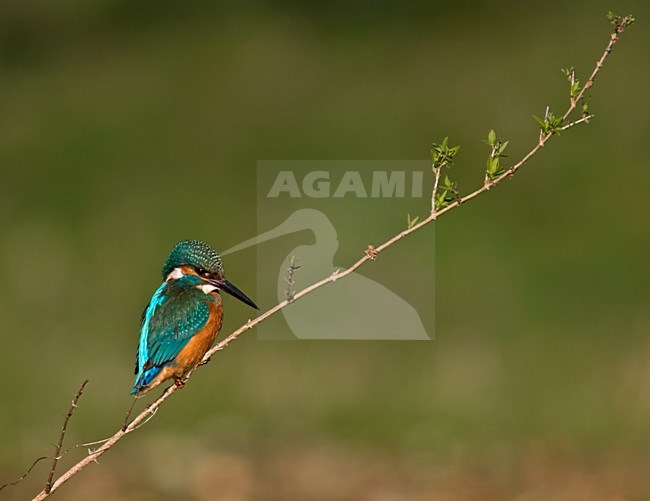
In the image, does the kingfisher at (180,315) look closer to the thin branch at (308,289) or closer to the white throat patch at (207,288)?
the white throat patch at (207,288)

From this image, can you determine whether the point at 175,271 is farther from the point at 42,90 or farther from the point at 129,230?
the point at 42,90

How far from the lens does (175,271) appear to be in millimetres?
3838

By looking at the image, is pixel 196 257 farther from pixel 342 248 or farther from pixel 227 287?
pixel 342 248

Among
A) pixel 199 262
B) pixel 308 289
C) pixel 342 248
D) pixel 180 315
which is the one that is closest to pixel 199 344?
pixel 180 315

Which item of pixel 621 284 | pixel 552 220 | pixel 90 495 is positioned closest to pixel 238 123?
pixel 552 220

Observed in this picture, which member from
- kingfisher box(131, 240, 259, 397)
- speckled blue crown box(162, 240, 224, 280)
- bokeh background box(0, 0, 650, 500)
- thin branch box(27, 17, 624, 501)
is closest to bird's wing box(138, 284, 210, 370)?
kingfisher box(131, 240, 259, 397)

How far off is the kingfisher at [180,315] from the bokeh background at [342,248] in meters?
4.43

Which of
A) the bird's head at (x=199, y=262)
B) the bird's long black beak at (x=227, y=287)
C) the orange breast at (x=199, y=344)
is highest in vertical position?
the bird's head at (x=199, y=262)

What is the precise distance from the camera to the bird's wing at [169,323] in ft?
12.2

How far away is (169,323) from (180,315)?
0.24 ft

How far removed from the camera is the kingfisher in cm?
370

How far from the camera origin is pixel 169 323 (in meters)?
3.80

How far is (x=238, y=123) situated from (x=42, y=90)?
2.62m

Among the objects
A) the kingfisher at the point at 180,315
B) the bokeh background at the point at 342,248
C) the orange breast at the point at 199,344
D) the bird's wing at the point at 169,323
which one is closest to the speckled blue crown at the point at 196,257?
the kingfisher at the point at 180,315
